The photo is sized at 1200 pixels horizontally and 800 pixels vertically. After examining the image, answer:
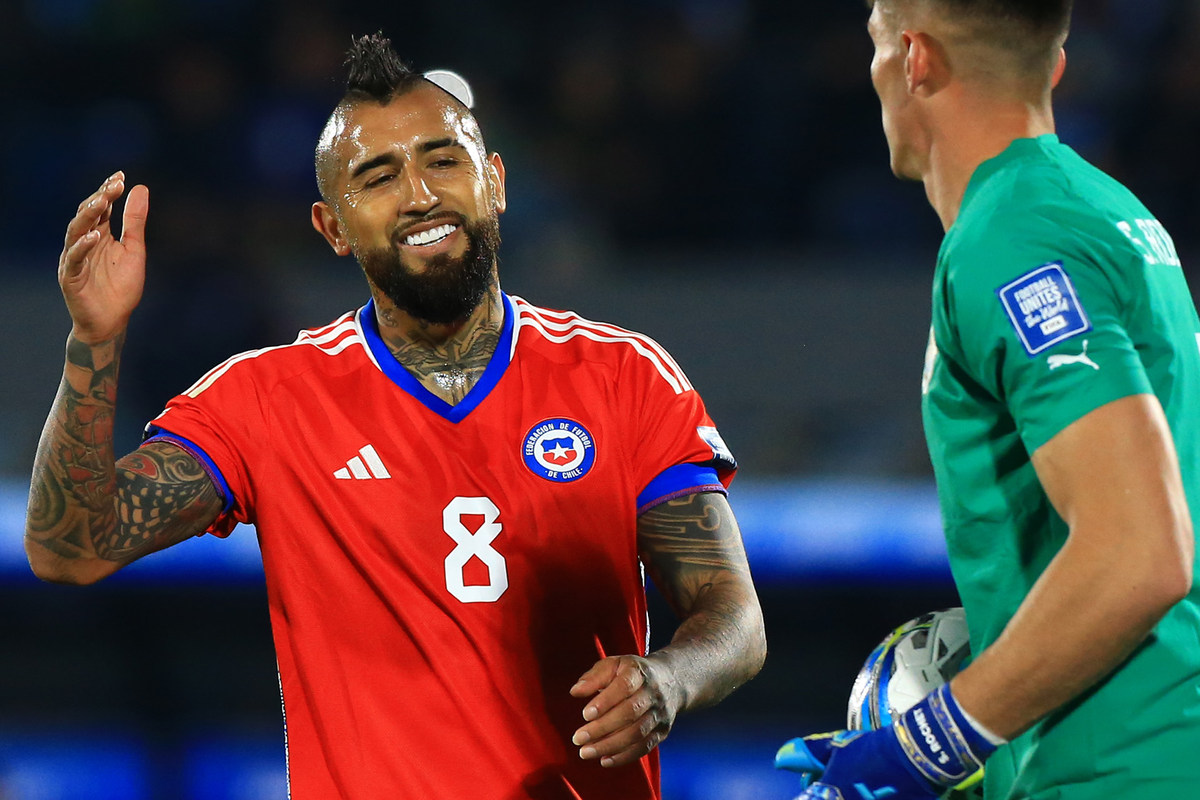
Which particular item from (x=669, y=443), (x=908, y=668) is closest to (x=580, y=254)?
(x=669, y=443)

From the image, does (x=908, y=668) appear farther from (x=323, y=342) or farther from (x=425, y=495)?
(x=323, y=342)

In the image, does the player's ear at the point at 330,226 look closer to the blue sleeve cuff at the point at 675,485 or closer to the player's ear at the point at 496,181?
the player's ear at the point at 496,181

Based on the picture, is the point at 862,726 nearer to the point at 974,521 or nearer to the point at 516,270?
the point at 974,521

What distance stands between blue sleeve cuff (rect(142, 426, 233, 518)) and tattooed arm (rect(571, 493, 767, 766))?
871 mm

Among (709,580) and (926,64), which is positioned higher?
(926,64)

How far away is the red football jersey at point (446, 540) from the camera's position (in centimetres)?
295

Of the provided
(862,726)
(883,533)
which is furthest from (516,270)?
(862,726)

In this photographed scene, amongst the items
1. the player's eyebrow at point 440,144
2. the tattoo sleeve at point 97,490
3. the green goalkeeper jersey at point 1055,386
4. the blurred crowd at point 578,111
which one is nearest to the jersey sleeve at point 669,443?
the player's eyebrow at point 440,144

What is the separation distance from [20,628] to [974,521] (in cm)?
582

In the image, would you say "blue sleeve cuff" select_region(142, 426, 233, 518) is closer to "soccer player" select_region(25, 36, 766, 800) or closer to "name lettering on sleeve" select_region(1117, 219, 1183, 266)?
"soccer player" select_region(25, 36, 766, 800)

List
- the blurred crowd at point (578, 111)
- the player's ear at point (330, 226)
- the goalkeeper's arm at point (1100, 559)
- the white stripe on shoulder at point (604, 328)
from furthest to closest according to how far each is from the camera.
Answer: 1. the blurred crowd at point (578, 111)
2. the player's ear at point (330, 226)
3. the white stripe on shoulder at point (604, 328)
4. the goalkeeper's arm at point (1100, 559)

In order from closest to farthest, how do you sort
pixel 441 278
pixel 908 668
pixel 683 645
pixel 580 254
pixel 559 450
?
pixel 908 668, pixel 683 645, pixel 559 450, pixel 441 278, pixel 580 254

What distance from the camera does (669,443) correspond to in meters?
3.13

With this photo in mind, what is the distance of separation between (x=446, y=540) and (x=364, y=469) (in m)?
0.24
